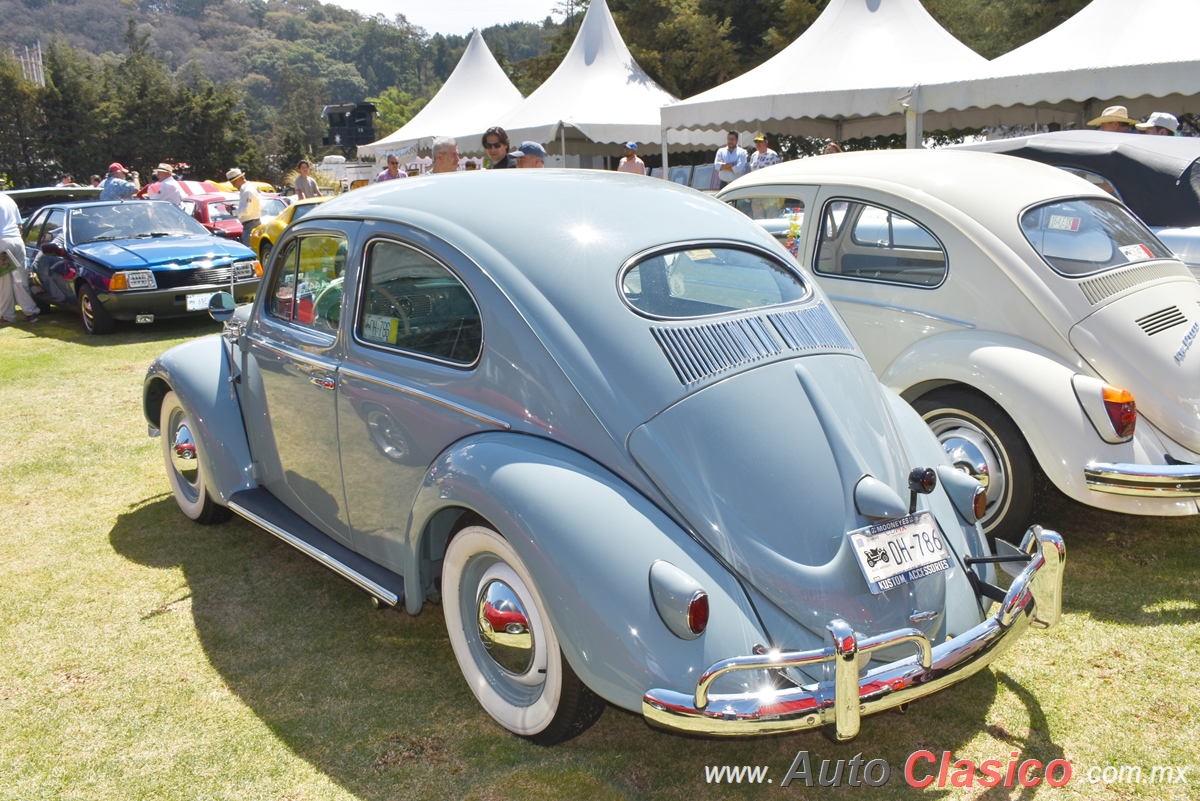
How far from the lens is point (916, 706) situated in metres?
2.93

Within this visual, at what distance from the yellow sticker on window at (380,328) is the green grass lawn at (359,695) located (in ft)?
3.89

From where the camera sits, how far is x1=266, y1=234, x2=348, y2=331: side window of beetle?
11.5ft

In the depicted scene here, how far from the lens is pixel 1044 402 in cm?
377

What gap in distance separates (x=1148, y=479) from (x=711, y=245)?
208 cm

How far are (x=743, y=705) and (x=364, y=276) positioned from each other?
2086mm

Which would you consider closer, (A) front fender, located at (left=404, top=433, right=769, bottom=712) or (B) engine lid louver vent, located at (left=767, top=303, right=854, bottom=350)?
(A) front fender, located at (left=404, top=433, right=769, bottom=712)

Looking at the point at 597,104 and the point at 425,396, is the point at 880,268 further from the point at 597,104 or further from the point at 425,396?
the point at 597,104

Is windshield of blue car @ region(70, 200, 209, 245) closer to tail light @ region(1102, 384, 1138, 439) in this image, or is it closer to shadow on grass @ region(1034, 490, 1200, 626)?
shadow on grass @ region(1034, 490, 1200, 626)

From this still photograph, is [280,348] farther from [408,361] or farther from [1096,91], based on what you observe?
Answer: [1096,91]

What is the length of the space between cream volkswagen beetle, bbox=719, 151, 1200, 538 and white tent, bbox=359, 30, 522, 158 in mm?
19790

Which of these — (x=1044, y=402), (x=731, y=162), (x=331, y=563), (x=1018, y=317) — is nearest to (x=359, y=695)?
(x=331, y=563)

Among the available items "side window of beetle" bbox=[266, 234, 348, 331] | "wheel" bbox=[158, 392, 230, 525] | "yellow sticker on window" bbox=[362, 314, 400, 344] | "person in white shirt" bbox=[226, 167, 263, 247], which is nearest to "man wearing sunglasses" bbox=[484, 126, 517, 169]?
"side window of beetle" bbox=[266, 234, 348, 331]

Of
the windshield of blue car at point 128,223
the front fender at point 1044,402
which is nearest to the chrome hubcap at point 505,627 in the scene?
the front fender at point 1044,402

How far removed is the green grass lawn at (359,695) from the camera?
2648 millimetres
